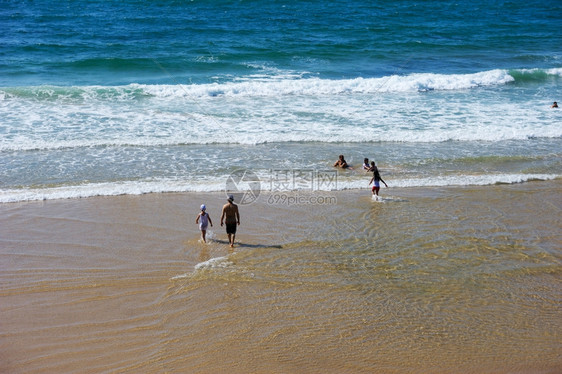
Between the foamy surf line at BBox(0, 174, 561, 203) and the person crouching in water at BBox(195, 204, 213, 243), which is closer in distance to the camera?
the person crouching in water at BBox(195, 204, 213, 243)

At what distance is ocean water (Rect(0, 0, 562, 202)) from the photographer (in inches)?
601

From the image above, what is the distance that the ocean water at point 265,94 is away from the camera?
50.1 ft

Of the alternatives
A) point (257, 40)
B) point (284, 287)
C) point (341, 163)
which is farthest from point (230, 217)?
point (257, 40)

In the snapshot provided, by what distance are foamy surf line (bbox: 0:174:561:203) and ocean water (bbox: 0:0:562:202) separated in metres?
0.06

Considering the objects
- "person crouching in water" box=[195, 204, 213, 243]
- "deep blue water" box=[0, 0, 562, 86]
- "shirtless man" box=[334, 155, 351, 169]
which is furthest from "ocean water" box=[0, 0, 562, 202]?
"person crouching in water" box=[195, 204, 213, 243]

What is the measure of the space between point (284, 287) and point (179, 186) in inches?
221

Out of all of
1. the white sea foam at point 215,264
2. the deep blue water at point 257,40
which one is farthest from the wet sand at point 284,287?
the deep blue water at point 257,40

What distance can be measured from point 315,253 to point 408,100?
48.1 feet

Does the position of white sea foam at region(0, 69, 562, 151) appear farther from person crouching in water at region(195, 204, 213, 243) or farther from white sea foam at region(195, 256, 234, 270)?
white sea foam at region(195, 256, 234, 270)

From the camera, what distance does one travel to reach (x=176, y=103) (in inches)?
856

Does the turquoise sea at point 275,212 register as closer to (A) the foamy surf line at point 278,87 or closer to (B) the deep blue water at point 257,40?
(A) the foamy surf line at point 278,87

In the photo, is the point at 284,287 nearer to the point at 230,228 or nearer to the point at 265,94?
the point at 230,228

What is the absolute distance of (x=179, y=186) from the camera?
13586mm

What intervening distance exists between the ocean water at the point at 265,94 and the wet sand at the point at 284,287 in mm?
1918
